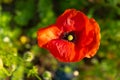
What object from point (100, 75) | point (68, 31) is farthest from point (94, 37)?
point (100, 75)

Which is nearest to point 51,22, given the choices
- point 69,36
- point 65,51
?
point 69,36

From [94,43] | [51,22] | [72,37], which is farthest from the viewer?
[51,22]

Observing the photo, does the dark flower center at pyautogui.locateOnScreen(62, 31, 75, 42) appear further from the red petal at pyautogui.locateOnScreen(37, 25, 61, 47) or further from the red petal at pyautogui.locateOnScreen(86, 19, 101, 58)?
the red petal at pyautogui.locateOnScreen(86, 19, 101, 58)

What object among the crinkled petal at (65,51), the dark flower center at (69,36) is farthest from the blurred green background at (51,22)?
the crinkled petal at (65,51)

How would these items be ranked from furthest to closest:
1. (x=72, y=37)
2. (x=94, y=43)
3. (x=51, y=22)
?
1. (x=51, y=22)
2. (x=72, y=37)
3. (x=94, y=43)

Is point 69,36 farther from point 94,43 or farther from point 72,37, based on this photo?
point 94,43

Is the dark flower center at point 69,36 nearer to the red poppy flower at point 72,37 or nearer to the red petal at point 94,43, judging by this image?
the red poppy flower at point 72,37

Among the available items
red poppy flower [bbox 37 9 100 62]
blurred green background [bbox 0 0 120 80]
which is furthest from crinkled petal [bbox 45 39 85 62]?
blurred green background [bbox 0 0 120 80]
